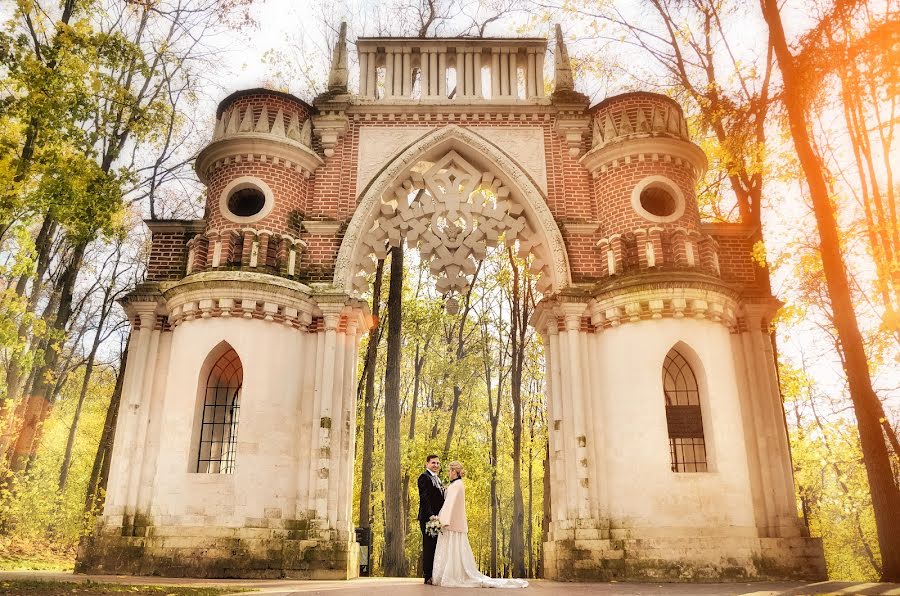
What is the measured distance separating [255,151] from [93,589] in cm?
766

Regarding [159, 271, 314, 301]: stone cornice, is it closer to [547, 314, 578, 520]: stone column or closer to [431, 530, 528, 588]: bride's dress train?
[547, 314, 578, 520]: stone column

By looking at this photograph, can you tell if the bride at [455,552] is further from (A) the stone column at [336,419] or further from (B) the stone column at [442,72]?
(B) the stone column at [442,72]

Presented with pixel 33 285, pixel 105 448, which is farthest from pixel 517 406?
pixel 33 285

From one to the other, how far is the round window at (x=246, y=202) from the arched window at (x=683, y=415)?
7672mm

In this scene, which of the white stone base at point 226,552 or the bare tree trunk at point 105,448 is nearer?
the white stone base at point 226,552

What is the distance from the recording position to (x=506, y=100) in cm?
1315

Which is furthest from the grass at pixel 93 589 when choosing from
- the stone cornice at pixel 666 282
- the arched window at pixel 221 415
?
the stone cornice at pixel 666 282

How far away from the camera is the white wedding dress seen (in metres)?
8.66

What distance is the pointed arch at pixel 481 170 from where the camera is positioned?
1206cm

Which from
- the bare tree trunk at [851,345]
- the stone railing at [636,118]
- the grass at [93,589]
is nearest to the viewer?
the grass at [93,589]

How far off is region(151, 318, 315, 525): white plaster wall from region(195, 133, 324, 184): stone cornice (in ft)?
10.0

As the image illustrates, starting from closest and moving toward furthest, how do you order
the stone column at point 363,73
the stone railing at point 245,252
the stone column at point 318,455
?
the stone column at point 318,455
the stone railing at point 245,252
the stone column at point 363,73

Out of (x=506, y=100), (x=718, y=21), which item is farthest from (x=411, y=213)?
(x=718, y=21)

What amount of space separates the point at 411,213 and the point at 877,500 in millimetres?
8363
